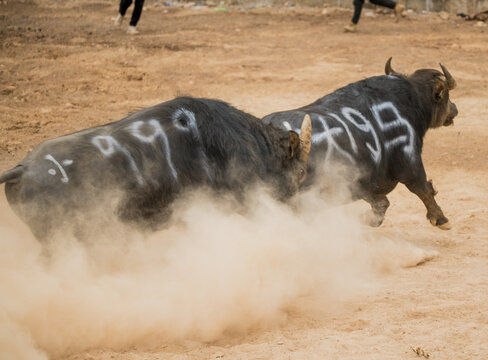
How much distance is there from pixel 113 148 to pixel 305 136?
170 centimetres

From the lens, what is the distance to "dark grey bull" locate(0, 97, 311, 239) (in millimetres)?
3895

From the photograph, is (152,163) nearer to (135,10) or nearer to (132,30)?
(135,10)

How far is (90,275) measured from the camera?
13.6 ft

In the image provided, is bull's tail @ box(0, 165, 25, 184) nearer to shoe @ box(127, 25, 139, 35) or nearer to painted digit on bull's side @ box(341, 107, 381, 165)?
painted digit on bull's side @ box(341, 107, 381, 165)

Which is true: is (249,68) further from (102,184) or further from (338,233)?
(102,184)

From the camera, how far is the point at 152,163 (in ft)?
14.3

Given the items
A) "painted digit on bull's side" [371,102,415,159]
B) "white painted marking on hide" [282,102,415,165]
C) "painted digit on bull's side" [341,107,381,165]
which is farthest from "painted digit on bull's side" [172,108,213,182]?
"painted digit on bull's side" [371,102,415,159]

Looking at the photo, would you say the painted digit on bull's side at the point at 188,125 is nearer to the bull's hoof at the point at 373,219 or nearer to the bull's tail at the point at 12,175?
the bull's tail at the point at 12,175

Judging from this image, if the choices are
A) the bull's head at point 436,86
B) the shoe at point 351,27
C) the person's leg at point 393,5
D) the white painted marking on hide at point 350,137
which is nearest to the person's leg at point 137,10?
the shoe at point 351,27

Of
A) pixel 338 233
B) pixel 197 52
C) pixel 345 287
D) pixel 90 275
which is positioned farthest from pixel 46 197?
pixel 197 52

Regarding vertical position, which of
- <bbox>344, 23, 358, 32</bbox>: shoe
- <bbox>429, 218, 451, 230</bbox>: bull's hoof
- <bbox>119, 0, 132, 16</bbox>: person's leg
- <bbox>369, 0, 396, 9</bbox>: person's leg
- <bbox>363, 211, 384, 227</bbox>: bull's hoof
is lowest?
<bbox>363, 211, 384, 227</bbox>: bull's hoof

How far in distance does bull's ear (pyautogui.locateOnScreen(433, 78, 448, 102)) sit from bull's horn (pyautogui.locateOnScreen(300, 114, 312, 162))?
198cm

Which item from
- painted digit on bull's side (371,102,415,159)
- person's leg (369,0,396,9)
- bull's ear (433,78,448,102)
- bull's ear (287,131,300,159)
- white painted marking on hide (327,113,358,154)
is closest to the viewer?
bull's ear (287,131,300,159)

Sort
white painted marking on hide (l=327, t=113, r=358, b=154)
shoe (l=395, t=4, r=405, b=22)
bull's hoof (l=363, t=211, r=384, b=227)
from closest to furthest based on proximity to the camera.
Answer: white painted marking on hide (l=327, t=113, r=358, b=154) → bull's hoof (l=363, t=211, r=384, b=227) → shoe (l=395, t=4, r=405, b=22)
